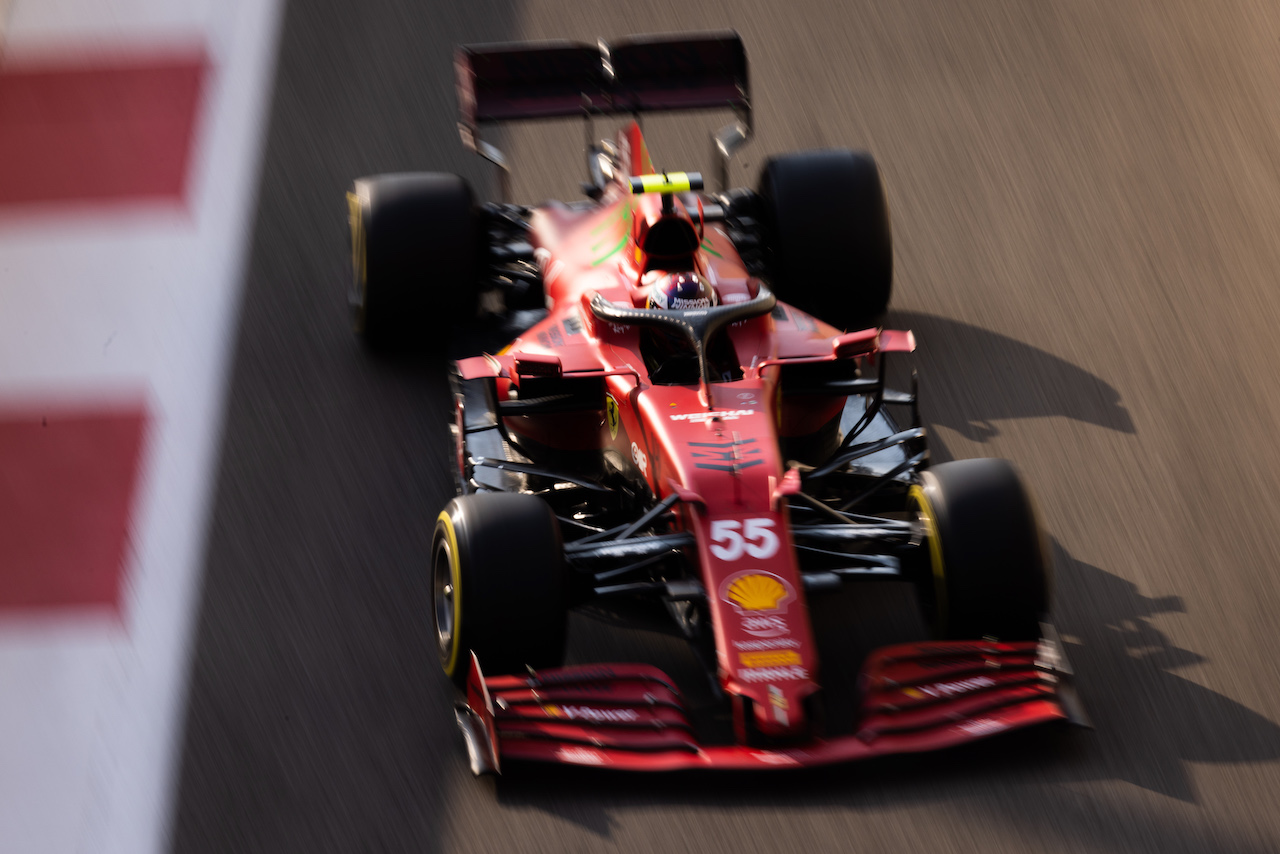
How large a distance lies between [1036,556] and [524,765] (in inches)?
67.8

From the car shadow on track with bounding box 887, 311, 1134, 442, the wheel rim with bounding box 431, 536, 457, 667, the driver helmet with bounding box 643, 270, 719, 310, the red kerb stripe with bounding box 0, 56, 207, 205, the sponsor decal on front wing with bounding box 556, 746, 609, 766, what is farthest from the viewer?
the red kerb stripe with bounding box 0, 56, 207, 205

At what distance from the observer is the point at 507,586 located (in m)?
4.57

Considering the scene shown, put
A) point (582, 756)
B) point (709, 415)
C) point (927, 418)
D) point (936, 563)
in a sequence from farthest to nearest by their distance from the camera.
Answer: point (927, 418) → point (709, 415) → point (936, 563) → point (582, 756)

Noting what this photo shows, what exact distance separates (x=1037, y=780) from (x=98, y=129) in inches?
240

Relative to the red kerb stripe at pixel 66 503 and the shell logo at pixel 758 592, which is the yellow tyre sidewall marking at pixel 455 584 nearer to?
the shell logo at pixel 758 592

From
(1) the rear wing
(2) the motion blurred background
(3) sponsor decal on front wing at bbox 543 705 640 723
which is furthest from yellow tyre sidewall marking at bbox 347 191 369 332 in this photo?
(3) sponsor decal on front wing at bbox 543 705 640 723

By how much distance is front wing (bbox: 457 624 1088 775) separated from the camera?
448 cm

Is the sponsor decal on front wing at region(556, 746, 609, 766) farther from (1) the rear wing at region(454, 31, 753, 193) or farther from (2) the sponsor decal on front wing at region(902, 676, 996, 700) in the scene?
(1) the rear wing at region(454, 31, 753, 193)

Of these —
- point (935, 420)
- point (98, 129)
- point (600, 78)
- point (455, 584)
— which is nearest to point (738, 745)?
point (455, 584)

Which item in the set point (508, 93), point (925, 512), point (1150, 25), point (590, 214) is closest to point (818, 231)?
point (590, 214)

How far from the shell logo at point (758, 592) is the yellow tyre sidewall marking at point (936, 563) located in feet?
1.74

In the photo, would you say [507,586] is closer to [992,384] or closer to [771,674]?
[771,674]

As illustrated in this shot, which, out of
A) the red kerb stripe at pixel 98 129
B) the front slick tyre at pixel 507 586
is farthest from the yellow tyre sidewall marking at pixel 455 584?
the red kerb stripe at pixel 98 129

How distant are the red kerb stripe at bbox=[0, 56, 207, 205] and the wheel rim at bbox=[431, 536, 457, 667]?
3.73 m
